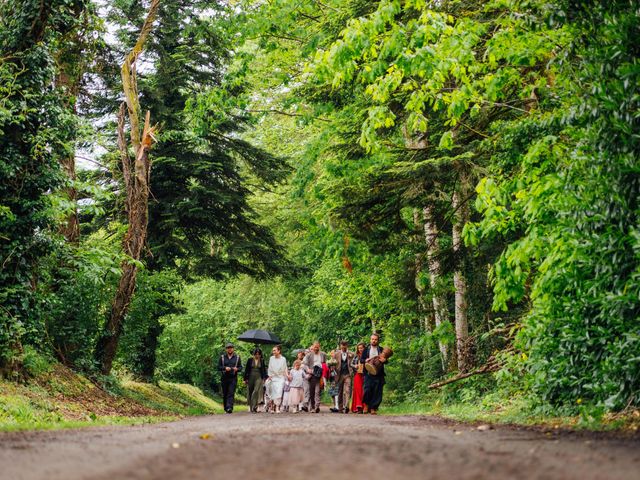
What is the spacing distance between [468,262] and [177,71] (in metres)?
13.0

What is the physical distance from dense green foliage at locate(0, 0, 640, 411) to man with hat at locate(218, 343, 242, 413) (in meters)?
2.59

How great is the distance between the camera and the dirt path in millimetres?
4711

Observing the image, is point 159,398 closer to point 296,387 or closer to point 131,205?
point 296,387

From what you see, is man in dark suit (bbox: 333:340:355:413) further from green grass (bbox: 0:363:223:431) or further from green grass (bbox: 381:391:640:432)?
green grass (bbox: 0:363:223:431)

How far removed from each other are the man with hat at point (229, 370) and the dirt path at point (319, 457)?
40.9ft

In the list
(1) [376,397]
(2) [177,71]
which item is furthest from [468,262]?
(2) [177,71]

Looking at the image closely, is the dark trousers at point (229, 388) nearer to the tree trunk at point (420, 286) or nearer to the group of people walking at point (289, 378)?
the group of people walking at point (289, 378)

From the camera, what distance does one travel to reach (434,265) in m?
18.4

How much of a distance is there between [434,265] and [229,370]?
6696 millimetres

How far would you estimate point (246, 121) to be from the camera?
2506cm

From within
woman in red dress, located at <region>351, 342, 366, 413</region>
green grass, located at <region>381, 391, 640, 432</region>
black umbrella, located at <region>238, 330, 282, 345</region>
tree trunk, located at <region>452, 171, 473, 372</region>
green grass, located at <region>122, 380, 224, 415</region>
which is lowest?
green grass, located at <region>122, 380, 224, 415</region>

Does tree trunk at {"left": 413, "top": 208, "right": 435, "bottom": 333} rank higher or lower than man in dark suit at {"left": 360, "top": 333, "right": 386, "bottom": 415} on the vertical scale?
higher

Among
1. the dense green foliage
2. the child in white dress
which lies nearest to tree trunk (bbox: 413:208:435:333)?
the dense green foliage

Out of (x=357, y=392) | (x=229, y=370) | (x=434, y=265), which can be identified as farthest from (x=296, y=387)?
(x=434, y=265)
